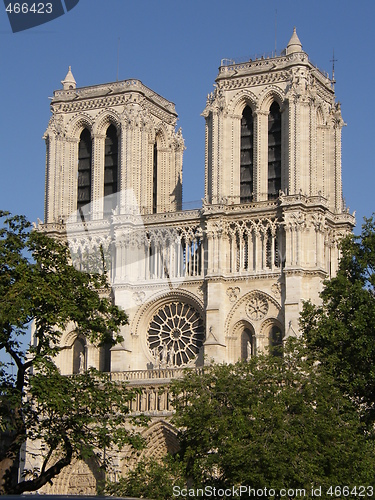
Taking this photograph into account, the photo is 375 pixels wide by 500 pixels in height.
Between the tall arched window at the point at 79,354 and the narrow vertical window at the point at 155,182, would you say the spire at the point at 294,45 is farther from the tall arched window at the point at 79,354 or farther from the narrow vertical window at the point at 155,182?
the tall arched window at the point at 79,354

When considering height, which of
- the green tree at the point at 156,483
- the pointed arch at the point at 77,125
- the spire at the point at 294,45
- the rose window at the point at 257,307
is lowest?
the green tree at the point at 156,483

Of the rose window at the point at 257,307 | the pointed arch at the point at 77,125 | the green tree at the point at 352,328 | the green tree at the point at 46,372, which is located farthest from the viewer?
the pointed arch at the point at 77,125

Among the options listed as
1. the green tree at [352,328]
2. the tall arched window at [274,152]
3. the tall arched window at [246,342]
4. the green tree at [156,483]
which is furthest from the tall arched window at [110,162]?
the green tree at [156,483]

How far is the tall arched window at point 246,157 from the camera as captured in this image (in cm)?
5741

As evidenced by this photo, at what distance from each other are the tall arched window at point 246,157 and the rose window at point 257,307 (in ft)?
15.8

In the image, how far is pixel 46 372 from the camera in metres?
31.8

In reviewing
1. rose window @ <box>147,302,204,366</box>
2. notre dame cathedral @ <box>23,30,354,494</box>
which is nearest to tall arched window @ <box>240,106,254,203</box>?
notre dame cathedral @ <box>23,30,354,494</box>

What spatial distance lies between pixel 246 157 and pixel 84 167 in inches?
348

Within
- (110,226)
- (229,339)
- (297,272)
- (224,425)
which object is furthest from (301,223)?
(224,425)

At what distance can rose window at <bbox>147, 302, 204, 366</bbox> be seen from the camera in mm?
57000

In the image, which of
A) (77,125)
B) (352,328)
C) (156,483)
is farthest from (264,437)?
(77,125)

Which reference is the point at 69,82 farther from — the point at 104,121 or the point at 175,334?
the point at 175,334

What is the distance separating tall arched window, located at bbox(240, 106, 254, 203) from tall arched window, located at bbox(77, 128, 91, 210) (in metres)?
8.25

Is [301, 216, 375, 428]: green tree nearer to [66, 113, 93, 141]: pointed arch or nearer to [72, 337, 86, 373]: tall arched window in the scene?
[72, 337, 86, 373]: tall arched window
